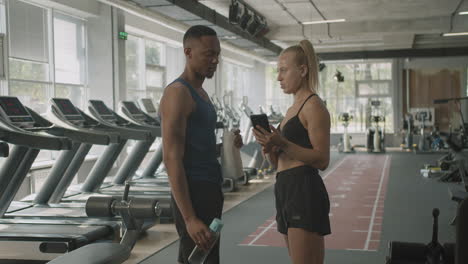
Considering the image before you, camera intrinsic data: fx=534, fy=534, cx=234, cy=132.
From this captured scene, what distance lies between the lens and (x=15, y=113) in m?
4.82

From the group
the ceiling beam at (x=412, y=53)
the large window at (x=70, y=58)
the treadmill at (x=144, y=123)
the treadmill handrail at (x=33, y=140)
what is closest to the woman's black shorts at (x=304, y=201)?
the treadmill handrail at (x=33, y=140)

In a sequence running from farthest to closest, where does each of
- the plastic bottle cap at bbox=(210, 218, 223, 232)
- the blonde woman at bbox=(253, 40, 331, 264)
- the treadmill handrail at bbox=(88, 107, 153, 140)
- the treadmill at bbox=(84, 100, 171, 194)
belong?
the treadmill at bbox=(84, 100, 171, 194) < the treadmill handrail at bbox=(88, 107, 153, 140) < the blonde woman at bbox=(253, 40, 331, 264) < the plastic bottle cap at bbox=(210, 218, 223, 232)

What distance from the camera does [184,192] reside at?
1792 mm

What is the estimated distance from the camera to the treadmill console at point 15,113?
4.73 metres

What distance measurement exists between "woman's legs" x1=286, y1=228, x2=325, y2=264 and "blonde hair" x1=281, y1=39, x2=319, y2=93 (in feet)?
1.87

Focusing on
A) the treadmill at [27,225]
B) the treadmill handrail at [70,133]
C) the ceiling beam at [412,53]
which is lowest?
the treadmill at [27,225]

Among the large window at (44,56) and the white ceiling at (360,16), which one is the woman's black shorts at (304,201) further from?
the white ceiling at (360,16)

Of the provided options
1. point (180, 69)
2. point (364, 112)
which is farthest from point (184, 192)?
point (364, 112)

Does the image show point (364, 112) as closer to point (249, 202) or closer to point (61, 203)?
point (249, 202)

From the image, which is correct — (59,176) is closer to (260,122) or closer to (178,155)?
(260,122)

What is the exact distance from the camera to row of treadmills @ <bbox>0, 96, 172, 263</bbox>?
14.0 ft

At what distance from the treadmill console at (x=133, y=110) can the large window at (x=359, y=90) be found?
12496 millimetres

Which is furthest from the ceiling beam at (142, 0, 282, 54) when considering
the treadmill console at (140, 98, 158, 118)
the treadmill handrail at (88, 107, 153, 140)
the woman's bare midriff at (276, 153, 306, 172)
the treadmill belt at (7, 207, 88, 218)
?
the woman's bare midriff at (276, 153, 306, 172)

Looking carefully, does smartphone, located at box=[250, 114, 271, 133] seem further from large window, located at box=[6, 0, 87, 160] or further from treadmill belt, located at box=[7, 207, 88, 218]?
large window, located at box=[6, 0, 87, 160]
